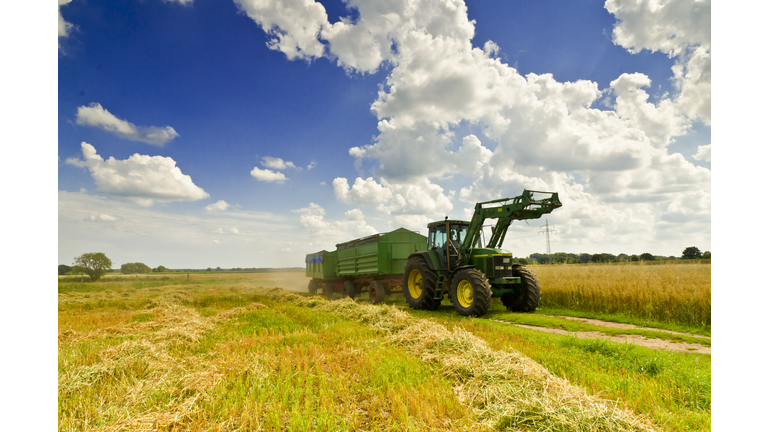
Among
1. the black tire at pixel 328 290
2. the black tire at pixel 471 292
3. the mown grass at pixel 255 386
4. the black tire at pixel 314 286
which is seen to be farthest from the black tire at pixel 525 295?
the black tire at pixel 314 286

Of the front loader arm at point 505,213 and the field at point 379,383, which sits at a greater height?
the front loader arm at point 505,213

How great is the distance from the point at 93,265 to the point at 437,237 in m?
39.7

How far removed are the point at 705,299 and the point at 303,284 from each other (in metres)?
25.6

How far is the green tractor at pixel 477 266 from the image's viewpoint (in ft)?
31.3

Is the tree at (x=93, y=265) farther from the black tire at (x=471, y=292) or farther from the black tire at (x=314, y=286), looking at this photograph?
the black tire at (x=471, y=292)

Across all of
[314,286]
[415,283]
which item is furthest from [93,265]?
[415,283]

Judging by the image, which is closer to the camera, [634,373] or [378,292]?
[634,373]

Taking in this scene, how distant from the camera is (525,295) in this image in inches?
422

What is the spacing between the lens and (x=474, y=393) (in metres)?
3.96

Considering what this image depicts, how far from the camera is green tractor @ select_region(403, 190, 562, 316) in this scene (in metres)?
9.54

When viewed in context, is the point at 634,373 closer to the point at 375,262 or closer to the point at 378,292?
the point at 378,292

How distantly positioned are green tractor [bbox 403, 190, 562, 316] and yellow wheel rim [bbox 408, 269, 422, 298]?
315mm

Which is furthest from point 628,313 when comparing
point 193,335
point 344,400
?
point 193,335

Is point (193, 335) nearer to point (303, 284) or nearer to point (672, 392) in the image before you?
point (672, 392)
